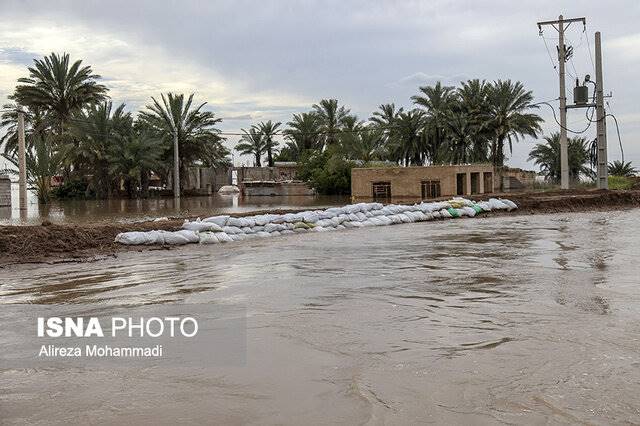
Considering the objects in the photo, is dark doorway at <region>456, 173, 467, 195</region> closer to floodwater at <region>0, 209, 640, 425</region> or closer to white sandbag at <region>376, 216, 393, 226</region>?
white sandbag at <region>376, 216, 393, 226</region>

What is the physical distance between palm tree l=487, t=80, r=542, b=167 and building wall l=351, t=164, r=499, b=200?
28.2 ft

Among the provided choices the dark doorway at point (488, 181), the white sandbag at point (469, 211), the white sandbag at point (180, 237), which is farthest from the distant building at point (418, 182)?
the white sandbag at point (180, 237)

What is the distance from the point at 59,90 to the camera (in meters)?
36.7

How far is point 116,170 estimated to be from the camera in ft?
121

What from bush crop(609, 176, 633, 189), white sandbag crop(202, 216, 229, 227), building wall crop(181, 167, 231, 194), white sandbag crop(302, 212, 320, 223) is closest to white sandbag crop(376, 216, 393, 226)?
white sandbag crop(302, 212, 320, 223)

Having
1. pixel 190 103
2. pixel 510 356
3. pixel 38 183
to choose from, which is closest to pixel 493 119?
pixel 190 103

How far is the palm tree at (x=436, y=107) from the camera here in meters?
41.0

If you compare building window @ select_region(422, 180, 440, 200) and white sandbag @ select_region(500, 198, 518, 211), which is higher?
building window @ select_region(422, 180, 440, 200)

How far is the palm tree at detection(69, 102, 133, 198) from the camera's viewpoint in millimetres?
35531

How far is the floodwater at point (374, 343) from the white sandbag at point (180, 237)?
7.76ft

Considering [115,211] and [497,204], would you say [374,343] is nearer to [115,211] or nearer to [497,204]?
[497,204]

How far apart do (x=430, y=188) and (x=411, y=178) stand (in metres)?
1.07

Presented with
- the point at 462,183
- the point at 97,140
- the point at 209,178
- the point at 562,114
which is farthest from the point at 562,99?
the point at 209,178

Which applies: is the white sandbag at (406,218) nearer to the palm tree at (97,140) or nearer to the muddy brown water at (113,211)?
the muddy brown water at (113,211)
